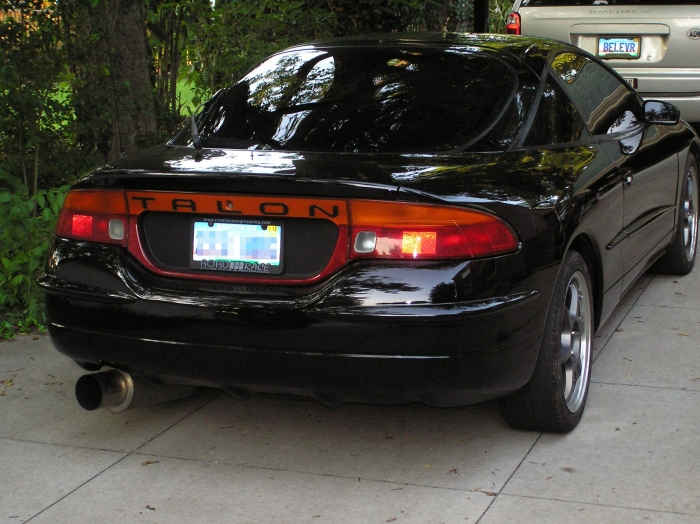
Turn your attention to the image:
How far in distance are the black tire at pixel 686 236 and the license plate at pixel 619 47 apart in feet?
9.95

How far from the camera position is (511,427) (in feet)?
13.6

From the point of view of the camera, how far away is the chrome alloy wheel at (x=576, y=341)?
4.07 m

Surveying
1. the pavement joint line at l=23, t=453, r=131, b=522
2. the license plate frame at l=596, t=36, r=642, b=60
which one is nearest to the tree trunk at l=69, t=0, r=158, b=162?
the pavement joint line at l=23, t=453, r=131, b=522

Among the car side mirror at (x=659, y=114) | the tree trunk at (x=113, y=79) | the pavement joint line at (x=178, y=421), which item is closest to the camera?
the pavement joint line at (x=178, y=421)

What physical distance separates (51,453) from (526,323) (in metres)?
1.93

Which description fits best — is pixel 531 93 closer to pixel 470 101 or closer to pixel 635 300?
pixel 470 101

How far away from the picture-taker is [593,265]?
4363mm

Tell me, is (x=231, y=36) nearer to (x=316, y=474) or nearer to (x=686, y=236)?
(x=686, y=236)

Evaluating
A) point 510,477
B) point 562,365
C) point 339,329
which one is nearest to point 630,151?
point 562,365

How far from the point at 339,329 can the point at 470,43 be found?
1840 mm

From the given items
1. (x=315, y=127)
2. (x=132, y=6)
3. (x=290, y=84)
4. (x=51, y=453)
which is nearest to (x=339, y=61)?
(x=290, y=84)

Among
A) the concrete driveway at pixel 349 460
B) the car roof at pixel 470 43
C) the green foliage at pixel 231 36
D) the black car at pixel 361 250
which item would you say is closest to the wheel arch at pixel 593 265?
the black car at pixel 361 250

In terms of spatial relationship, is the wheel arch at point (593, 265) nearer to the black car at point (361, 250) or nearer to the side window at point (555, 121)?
the black car at point (361, 250)

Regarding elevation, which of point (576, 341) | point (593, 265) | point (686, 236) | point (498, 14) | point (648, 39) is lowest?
point (686, 236)
